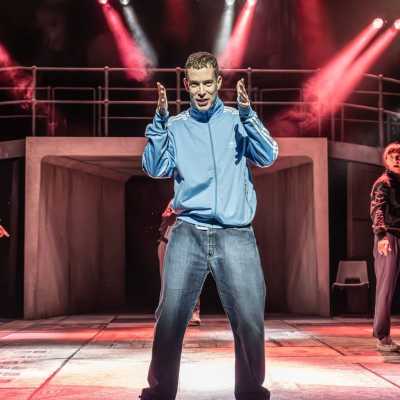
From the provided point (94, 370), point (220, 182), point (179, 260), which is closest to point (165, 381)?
point (179, 260)

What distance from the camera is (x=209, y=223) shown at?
395 cm

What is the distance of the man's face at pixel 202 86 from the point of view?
3949mm

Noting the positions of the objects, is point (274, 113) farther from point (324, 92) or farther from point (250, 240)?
point (250, 240)

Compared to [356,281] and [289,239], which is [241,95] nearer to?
[356,281]

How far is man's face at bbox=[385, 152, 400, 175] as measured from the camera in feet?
23.3

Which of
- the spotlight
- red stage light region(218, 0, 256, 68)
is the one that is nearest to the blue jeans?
red stage light region(218, 0, 256, 68)

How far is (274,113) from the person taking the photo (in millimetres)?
16656

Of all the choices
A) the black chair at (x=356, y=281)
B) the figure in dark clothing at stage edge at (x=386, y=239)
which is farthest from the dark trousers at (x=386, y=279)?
the black chair at (x=356, y=281)

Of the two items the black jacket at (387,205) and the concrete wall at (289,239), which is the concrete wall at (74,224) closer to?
the concrete wall at (289,239)

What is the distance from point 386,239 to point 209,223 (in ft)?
10.9

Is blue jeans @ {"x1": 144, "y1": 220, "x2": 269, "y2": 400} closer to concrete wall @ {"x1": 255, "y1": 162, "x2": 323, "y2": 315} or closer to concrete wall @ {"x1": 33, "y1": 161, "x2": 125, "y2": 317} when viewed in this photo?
concrete wall @ {"x1": 255, "y1": 162, "x2": 323, "y2": 315}

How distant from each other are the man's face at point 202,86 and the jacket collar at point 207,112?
0.03 meters

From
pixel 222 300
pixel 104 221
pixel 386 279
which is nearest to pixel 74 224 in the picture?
pixel 104 221

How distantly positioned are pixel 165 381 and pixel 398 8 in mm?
15019
